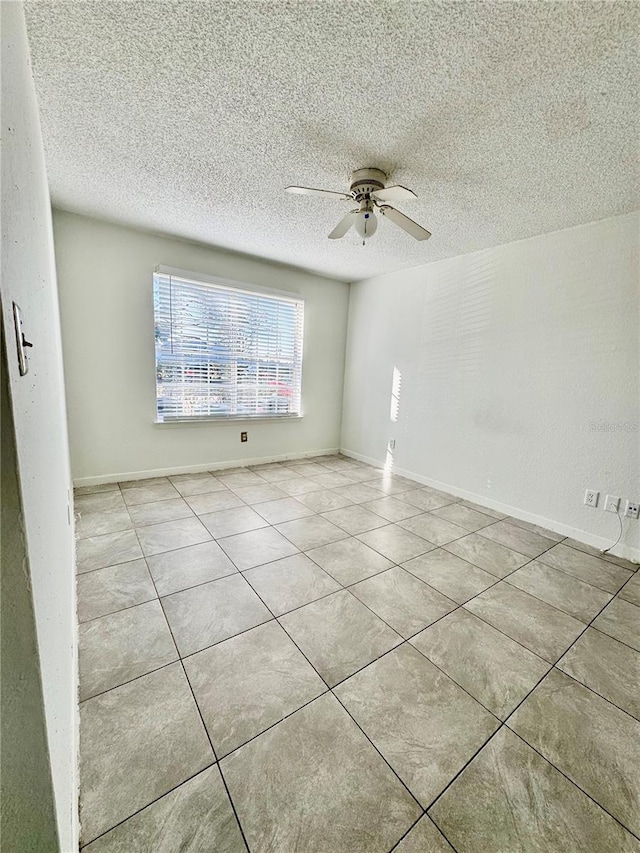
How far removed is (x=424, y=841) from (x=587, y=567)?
1.99 m

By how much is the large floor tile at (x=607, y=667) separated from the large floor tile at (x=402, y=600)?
1.71 feet

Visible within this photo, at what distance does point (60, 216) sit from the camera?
273cm

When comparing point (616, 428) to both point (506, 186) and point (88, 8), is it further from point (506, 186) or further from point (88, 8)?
point (88, 8)

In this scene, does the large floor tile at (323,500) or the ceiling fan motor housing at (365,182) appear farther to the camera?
the large floor tile at (323,500)

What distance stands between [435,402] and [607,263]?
1668 mm

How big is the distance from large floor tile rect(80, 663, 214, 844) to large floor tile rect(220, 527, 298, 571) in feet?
2.68

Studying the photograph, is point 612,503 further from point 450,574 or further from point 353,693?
point 353,693

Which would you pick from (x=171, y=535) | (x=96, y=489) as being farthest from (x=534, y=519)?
(x=96, y=489)

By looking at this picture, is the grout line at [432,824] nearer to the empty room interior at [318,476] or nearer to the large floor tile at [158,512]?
the empty room interior at [318,476]

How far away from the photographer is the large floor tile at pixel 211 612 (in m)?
1.50

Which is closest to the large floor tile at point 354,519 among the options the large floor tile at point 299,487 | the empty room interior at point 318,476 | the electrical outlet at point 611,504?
the empty room interior at point 318,476

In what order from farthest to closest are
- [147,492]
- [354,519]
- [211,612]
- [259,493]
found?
[259,493], [147,492], [354,519], [211,612]

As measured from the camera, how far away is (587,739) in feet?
3.78

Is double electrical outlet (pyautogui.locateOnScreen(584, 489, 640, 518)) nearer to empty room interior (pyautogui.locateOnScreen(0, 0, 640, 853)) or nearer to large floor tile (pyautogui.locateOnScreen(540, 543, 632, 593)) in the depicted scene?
empty room interior (pyautogui.locateOnScreen(0, 0, 640, 853))
